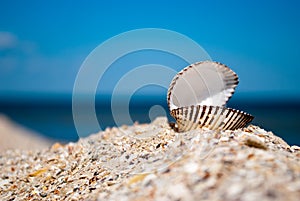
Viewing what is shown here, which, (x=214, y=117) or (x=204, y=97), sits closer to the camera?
(x=214, y=117)

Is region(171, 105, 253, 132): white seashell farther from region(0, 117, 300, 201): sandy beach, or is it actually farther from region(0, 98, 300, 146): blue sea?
region(0, 98, 300, 146): blue sea

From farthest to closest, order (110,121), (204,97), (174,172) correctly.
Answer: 1. (110,121)
2. (204,97)
3. (174,172)

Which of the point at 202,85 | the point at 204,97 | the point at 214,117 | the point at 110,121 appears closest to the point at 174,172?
the point at 214,117

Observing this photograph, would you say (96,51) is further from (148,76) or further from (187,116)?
(187,116)

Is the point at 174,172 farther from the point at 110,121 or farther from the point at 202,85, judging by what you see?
the point at 110,121

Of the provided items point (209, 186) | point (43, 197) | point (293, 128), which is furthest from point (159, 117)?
point (293, 128)

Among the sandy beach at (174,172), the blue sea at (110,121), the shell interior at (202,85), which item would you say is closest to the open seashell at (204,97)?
the shell interior at (202,85)

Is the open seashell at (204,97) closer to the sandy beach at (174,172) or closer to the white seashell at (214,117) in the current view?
the white seashell at (214,117)
